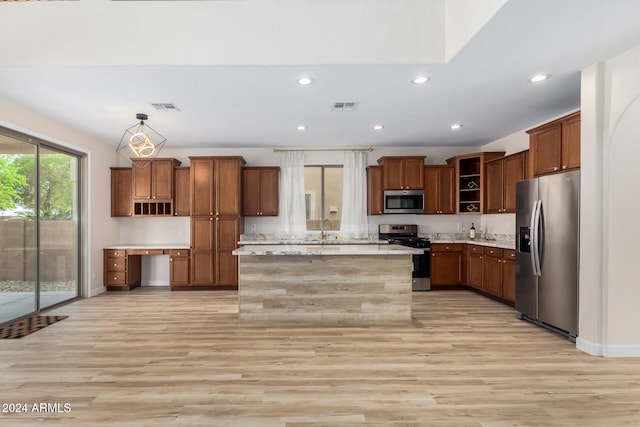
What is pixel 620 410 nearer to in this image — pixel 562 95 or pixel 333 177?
pixel 562 95

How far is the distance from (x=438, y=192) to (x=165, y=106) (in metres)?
4.78

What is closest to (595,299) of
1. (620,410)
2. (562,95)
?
(620,410)

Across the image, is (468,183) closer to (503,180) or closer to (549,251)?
(503,180)

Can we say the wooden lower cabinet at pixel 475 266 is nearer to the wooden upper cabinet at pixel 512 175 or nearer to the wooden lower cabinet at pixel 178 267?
the wooden upper cabinet at pixel 512 175

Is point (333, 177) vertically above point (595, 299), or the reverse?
point (333, 177)

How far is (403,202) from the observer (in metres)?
6.12

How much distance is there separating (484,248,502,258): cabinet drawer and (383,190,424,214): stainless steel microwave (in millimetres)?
1322

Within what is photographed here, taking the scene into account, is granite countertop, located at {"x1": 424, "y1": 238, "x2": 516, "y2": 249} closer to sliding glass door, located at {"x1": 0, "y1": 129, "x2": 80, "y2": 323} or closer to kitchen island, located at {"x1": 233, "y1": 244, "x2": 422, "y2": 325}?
kitchen island, located at {"x1": 233, "y1": 244, "x2": 422, "y2": 325}

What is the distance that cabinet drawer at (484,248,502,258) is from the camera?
4964 mm

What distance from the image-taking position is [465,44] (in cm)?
262

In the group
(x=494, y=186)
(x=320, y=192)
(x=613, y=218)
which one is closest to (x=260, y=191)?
(x=320, y=192)

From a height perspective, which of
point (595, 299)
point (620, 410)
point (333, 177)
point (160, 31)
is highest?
point (160, 31)

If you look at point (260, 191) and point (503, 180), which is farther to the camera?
point (260, 191)

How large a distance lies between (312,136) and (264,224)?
80.0 inches
